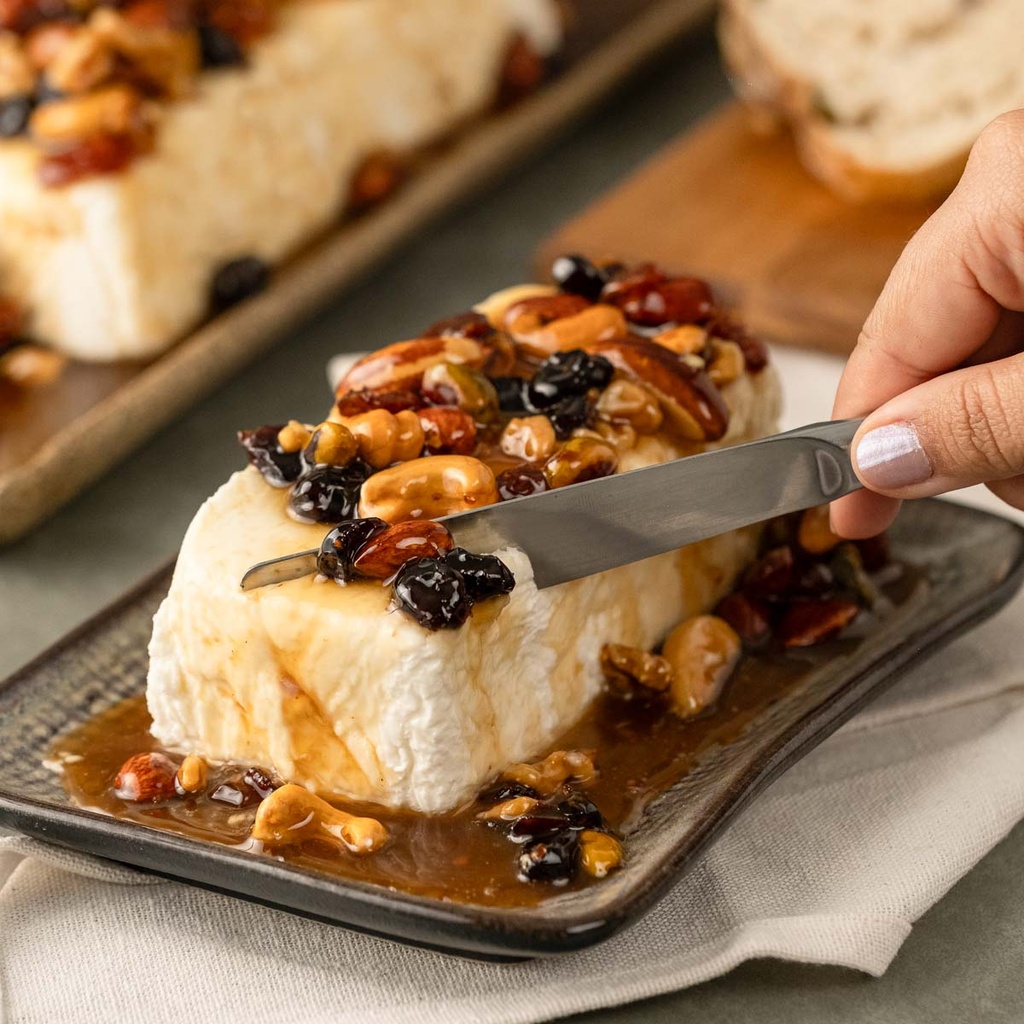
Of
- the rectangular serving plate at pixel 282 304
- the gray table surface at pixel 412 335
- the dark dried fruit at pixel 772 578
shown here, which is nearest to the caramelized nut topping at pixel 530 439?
the dark dried fruit at pixel 772 578

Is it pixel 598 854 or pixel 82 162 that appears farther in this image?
pixel 82 162

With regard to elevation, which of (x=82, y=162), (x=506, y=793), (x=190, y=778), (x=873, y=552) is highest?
(x=82, y=162)

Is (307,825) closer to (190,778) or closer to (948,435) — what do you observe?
(190,778)

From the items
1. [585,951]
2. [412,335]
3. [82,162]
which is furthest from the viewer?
[412,335]

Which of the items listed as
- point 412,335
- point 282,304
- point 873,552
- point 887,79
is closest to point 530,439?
point 873,552

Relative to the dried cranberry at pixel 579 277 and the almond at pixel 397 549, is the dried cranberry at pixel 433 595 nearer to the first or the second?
the almond at pixel 397 549

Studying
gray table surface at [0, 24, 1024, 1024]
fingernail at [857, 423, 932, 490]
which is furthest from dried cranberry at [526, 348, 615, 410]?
gray table surface at [0, 24, 1024, 1024]

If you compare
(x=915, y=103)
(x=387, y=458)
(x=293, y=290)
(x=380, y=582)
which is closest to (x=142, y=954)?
(x=380, y=582)
